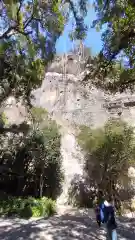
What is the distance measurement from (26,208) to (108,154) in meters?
5.48

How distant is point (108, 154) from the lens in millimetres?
16297

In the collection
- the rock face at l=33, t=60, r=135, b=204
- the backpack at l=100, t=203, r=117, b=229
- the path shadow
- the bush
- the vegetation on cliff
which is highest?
the rock face at l=33, t=60, r=135, b=204

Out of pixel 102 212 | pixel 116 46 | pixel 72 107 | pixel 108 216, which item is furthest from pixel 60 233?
pixel 72 107

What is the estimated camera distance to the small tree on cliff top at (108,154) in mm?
16109

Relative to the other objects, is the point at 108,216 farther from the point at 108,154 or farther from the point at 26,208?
the point at 108,154

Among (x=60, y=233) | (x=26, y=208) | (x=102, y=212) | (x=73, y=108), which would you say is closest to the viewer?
(x=102, y=212)

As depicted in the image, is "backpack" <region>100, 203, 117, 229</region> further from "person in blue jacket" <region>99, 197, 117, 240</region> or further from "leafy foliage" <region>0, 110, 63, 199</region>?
"leafy foliage" <region>0, 110, 63, 199</region>

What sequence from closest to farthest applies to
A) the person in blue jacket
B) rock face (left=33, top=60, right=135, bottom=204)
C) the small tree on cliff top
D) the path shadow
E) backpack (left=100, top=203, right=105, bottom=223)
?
1. the person in blue jacket
2. backpack (left=100, top=203, right=105, bottom=223)
3. the path shadow
4. the small tree on cliff top
5. rock face (left=33, top=60, right=135, bottom=204)

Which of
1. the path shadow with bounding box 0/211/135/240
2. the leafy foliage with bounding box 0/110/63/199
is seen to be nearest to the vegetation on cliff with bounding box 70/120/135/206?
the leafy foliage with bounding box 0/110/63/199

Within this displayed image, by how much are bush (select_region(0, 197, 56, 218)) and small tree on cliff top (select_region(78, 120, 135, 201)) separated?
397 centimetres

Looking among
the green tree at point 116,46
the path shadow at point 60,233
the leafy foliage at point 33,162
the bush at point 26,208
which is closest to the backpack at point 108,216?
the path shadow at point 60,233

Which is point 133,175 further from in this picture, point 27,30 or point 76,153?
point 27,30

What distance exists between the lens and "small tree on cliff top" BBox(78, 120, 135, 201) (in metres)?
16.1

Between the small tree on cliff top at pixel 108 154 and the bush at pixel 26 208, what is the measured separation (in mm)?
3974
